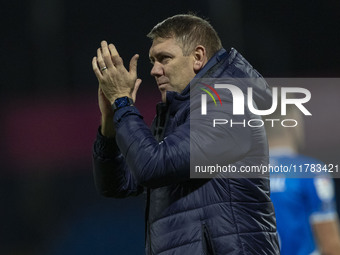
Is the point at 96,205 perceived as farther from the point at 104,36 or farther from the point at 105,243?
the point at 104,36

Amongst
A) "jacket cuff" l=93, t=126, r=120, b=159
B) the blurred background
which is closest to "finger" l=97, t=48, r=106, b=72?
"jacket cuff" l=93, t=126, r=120, b=159

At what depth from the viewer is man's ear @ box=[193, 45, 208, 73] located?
206 cm

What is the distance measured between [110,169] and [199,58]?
51cm

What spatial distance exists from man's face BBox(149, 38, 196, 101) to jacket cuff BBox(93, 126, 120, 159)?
0.28 meters

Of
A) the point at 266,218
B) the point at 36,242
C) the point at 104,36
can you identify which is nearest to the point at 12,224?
the point at 36,242

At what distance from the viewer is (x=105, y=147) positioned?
2.18 meters

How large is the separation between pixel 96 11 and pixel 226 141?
3494mm

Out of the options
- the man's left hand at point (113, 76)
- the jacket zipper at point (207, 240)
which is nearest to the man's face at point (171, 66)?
Result: the man's left hand at point (113, 76)

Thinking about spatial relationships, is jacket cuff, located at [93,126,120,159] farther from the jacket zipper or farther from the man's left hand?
the jacket zipper

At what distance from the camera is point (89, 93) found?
5043mm

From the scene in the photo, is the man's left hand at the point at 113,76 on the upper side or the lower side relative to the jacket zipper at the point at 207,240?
upper

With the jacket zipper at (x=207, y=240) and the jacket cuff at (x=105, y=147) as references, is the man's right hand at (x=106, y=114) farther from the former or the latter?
the jacket zipper at (x=207, y=240)

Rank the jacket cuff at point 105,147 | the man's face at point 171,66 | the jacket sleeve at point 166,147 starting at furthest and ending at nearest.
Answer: the jacket cuff at point 105,147, the man's face at point 171,66, the jacket sleeve at point 166,147

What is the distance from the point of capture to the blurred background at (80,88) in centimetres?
481
